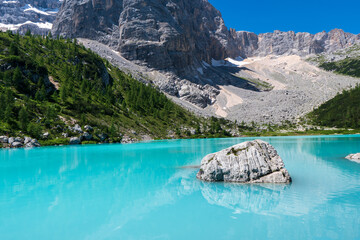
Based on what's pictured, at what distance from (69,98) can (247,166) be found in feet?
280

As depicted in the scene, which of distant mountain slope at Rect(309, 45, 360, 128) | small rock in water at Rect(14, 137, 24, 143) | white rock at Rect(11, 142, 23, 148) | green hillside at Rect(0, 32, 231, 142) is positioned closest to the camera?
white rock at Rect(11, 142, 23, 148)

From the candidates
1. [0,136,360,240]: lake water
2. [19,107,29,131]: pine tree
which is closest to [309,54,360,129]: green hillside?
[0,136,360,240]: lake water

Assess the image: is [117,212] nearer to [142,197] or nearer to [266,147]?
[142,197]

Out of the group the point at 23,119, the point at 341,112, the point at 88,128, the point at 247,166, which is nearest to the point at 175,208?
the point at 247,166

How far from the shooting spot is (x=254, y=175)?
68.7ft

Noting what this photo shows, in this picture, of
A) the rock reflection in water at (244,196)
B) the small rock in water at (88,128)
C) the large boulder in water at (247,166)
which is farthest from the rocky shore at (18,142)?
the rock reflection in water at (244,196)

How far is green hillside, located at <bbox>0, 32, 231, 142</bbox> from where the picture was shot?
70.0 m

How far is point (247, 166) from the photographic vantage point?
21.1 metres

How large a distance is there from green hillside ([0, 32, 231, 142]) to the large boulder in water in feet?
192

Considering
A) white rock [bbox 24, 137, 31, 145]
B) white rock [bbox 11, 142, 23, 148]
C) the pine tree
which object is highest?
the pine tree

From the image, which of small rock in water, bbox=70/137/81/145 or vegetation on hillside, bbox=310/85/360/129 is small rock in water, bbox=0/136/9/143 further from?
vegetation on hillside, bbox=310/85/360/129

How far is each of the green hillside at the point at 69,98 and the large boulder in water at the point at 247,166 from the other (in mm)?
58550

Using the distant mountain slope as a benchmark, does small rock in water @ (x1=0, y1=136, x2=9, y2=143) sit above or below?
below

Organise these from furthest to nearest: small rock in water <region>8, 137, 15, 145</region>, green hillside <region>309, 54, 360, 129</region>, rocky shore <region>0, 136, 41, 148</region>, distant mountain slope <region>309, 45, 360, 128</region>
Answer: distant mountain slope <region>309, 45, 360, 128</region> → green hillside <region>309, 54, 360, 129</region> → small rock in water <region>8, 137, 15, 145</region> → rocky shore <region>0, 136, 41, 148</region>
